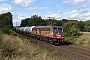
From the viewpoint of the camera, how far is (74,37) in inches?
1380

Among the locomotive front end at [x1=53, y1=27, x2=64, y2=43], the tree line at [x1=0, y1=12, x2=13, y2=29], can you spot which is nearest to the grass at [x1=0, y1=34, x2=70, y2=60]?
the locomotive front end at [x1=53, y1=27, x2=64, y2=43]

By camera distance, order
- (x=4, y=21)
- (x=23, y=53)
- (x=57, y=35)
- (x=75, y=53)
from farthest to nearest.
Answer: (x=4, y=21) → (x=57, y=35) → (x=75, y=53) → (x=23, y=53)

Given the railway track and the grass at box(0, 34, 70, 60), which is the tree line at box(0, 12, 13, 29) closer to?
the railway track

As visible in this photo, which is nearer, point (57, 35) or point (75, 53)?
point (75, 53)

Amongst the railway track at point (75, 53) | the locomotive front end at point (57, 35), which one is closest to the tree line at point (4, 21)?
the locomotive front end at point (57, 35)

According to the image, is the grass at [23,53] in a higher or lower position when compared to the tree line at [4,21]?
lower

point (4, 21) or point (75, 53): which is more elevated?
point (4, 21)

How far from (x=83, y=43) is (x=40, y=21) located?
2808 inches

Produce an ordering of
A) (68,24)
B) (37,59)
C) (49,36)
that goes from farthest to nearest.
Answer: (68,24)
(49,36)
(37,59)

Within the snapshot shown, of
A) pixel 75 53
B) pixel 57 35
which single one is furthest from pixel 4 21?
pixel 75 53

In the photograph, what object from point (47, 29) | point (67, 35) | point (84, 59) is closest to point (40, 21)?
point (67, 35)

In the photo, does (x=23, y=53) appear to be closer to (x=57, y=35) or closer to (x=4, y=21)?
(x=57, y=35)

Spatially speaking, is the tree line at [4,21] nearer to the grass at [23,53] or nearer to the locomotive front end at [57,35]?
the locomotive front end at [57,35]

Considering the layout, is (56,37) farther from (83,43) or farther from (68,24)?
(68,24)
